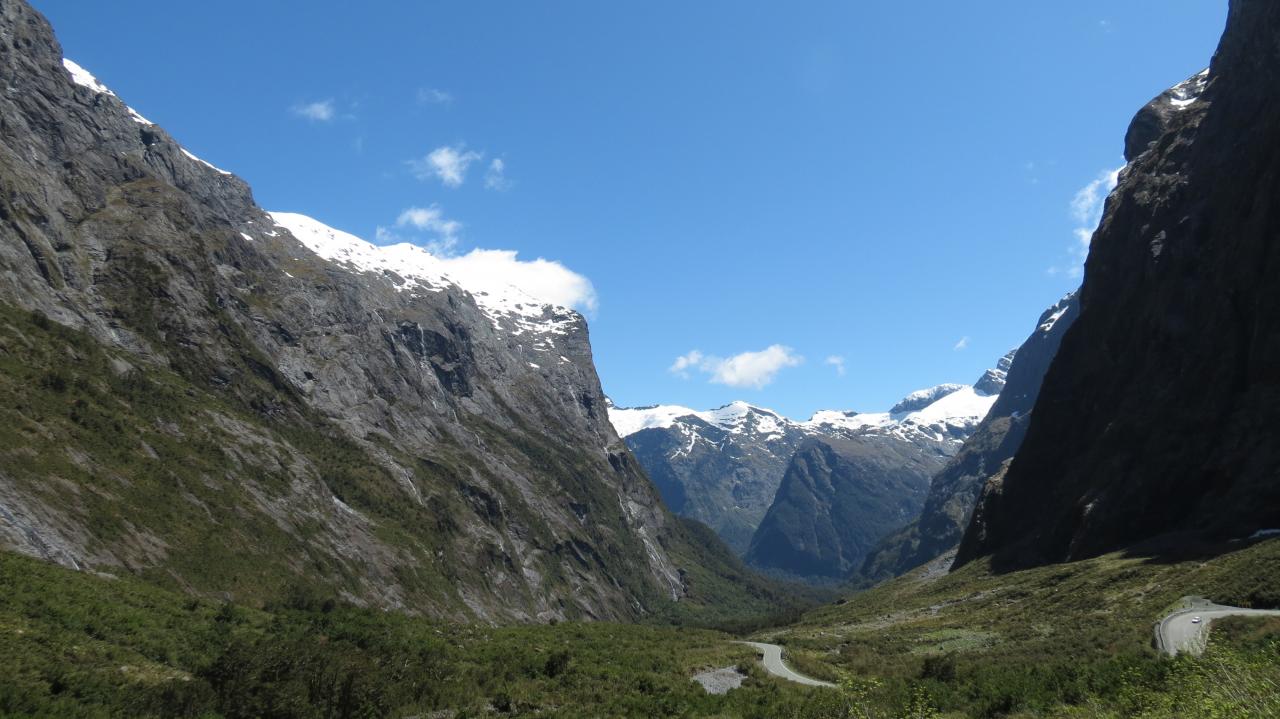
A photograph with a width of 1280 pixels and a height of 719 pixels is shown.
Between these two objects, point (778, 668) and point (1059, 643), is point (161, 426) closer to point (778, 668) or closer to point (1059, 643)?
point (778, 668)

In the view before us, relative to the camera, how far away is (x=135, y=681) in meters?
25.7

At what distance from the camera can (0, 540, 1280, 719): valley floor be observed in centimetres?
2270

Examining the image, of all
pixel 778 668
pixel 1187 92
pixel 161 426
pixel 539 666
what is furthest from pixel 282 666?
pixel 1187 92

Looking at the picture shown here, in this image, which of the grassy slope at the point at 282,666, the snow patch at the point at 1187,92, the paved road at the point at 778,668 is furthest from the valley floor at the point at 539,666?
the snow patch at the point at 1187,92

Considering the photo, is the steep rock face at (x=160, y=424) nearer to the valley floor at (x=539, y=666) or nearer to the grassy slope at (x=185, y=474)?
the grassy slope at (x=185, y=474)

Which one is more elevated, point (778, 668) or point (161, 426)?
point (161, 426)

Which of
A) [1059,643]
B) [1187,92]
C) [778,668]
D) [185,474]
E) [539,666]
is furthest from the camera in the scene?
[1187,92]

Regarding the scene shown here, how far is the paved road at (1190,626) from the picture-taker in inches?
1271

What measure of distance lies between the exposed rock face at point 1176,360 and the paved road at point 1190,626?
40.3 metres

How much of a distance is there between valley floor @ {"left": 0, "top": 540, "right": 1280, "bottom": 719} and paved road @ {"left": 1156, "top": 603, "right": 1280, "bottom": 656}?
104cm

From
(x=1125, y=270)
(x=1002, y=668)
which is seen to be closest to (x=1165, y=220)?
(x=1125, y=270)

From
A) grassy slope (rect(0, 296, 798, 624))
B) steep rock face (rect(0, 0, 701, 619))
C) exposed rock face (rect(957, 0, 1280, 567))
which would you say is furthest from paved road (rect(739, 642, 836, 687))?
grassy slope (rect(0, 296, 798, 624))

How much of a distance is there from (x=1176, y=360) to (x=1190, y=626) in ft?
290

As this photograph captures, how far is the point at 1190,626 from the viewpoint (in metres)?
38.8
